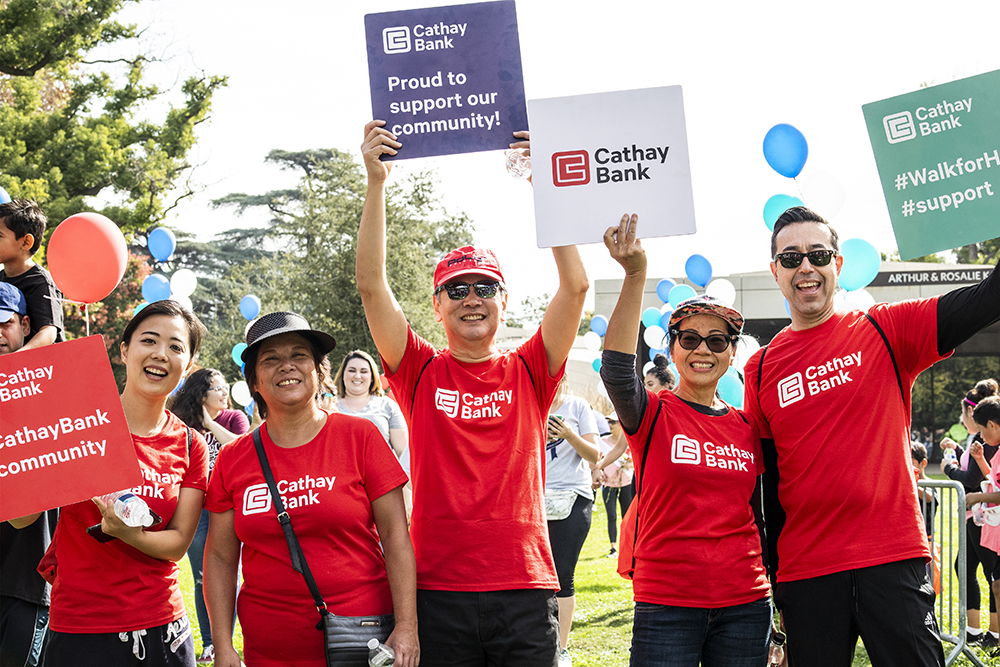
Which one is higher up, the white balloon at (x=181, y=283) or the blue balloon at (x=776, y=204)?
the white balloon at (x=181, y=283)

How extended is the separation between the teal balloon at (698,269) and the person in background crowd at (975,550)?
2.83 meters

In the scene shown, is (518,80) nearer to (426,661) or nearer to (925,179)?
(925,179)

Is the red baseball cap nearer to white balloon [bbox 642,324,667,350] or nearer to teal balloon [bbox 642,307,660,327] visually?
teal balloon [bbox 642,307,660,327]

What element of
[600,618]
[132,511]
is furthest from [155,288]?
[132,511]

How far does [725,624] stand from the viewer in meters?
2.90

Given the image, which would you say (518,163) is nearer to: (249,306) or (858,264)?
(858,264)

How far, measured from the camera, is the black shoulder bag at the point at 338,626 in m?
2.62

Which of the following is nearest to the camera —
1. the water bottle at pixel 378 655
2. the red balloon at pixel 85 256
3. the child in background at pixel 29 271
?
the water bottle at pixel 378 655

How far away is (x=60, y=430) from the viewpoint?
2.90 metres

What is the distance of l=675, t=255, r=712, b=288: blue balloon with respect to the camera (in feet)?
29.2

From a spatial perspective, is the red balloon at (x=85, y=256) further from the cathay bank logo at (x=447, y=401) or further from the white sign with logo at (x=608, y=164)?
the white sign with logo at (x=608, y=164)

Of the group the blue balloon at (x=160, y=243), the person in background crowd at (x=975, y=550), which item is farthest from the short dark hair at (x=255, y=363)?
the blue balloon at (x=160, y=243)

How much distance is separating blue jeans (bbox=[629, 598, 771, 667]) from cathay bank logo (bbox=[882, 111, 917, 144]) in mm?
1916

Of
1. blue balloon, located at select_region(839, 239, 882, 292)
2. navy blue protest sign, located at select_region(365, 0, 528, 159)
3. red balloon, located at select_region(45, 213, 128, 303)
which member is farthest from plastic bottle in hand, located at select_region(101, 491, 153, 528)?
blue balloon, located at select_region(839, 239, 882, 292)
